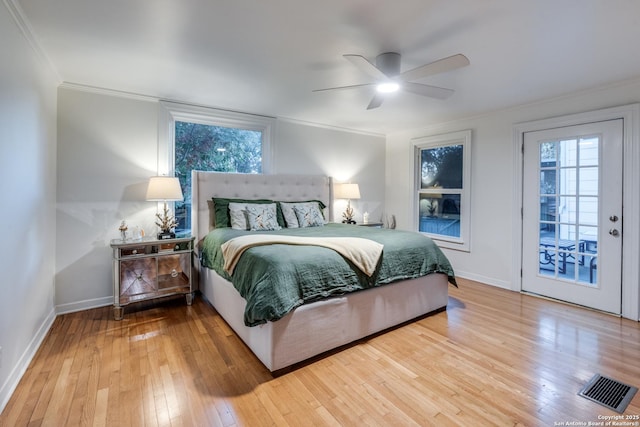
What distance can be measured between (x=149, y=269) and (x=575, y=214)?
4.60 m

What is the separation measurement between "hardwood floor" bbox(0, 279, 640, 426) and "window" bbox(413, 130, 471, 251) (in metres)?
1.84

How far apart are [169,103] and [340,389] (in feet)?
11.3

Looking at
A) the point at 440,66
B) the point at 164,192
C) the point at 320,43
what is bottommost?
the point at 164,192

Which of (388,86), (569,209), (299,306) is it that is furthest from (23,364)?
(569,209)

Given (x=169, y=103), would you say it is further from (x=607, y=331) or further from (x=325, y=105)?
(x=607, y=331)

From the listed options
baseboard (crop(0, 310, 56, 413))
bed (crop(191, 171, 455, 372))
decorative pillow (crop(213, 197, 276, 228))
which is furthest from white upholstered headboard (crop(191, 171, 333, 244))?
baseboard (crop(0, 310, 56, 413))

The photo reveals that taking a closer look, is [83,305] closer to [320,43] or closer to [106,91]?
[106,91]

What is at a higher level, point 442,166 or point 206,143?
point 206,143

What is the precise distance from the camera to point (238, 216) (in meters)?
3.47

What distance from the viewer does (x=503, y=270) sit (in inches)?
157

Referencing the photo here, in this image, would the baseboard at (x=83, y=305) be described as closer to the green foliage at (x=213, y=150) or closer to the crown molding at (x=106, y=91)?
the green foliage at (x=213, y=150)

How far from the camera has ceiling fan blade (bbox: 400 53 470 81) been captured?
79.3 inches

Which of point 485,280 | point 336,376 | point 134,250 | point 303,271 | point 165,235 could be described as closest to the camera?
point 336,376

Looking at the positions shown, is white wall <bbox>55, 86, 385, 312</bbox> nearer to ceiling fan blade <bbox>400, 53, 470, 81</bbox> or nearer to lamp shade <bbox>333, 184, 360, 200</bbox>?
lamp shade <bbox>333, 184, 360, 200</bbox>
